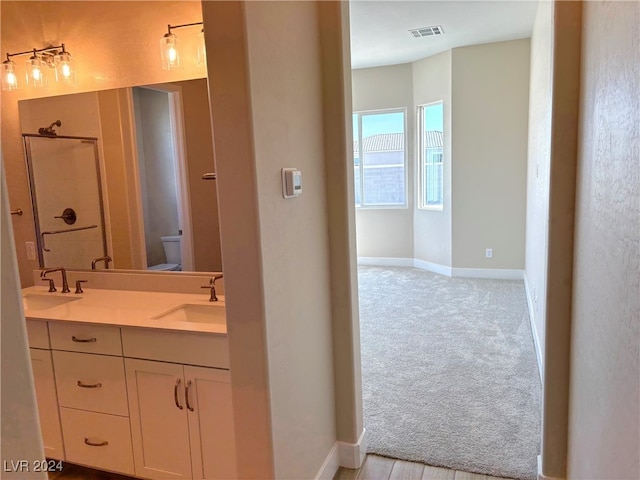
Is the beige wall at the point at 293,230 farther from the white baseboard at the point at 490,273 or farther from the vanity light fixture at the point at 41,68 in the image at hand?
the white baseboard at the point at 490,273

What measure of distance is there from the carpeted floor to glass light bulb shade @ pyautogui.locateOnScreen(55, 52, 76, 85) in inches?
99.4

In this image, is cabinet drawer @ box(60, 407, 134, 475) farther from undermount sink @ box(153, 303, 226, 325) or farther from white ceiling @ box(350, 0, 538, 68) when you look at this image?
white ceiling @ box(350, 0, 538, 68)

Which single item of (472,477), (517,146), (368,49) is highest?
(368,49)

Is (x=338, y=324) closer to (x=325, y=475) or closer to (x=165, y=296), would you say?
(x=325, y=475)

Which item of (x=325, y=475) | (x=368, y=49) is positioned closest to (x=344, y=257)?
(x=325, y=475)

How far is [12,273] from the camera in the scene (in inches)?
19.2

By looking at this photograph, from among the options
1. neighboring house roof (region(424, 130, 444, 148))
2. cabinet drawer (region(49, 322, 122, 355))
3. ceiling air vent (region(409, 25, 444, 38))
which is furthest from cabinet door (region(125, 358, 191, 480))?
neighboring house roof (region(424, 130, 444, 148))

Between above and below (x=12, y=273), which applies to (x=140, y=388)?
below

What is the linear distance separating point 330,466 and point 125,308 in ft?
3.97

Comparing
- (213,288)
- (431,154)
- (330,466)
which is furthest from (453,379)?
(431,154)

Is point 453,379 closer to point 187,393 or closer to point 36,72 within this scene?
point 187,393

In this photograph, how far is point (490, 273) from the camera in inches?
220

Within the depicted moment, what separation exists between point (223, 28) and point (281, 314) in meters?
0.92

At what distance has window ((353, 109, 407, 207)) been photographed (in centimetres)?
638
